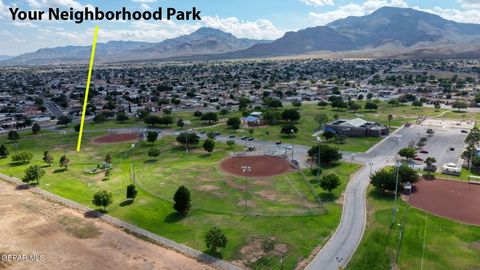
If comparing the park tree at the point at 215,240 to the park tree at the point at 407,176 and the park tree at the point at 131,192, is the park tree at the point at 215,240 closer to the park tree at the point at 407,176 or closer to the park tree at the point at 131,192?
the park tree at the point at 131,192

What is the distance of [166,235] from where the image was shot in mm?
66562

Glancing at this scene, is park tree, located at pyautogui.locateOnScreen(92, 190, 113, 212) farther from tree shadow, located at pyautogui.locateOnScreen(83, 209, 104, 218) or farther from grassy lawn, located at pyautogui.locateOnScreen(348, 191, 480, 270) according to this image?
grassy lawn, located at pyautogui.locateOnScreen(348, 191, 480, 270)

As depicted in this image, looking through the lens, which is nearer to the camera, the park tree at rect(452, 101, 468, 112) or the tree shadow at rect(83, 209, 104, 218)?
the tree shadow at rect(83, 209, 104, 218)

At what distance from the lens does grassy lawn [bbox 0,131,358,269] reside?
65500 millimetres

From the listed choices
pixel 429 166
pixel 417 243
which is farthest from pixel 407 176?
pixel 417 243

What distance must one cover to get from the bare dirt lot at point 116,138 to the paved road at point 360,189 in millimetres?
80210

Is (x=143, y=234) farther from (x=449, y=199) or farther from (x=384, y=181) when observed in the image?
(x=449, y=199)

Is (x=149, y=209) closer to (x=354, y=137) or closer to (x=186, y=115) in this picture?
(x=354, y=137)

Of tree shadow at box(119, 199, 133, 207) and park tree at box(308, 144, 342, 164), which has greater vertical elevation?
park tree at box(308, 144, 342, 164)

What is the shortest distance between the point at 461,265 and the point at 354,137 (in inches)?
3214

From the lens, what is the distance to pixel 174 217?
243 feet

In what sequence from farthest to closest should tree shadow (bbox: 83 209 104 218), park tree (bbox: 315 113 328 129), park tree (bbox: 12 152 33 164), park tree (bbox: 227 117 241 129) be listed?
park tree (bbox: 315 113 328 129) → park tree (bbox: 227 117 241 129) → park tree (bbox: 12 152 33 164) → tree shadow (bbox: 83 209 104 218)

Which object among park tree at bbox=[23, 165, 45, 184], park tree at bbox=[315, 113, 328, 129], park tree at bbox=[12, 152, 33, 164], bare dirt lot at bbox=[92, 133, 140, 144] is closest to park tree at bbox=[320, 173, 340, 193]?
park tree at bbox=[23, 165, 45, 184]

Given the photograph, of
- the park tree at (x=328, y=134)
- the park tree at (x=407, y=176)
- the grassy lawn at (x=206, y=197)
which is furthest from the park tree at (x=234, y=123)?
the park tree at (x=407, y=176)
